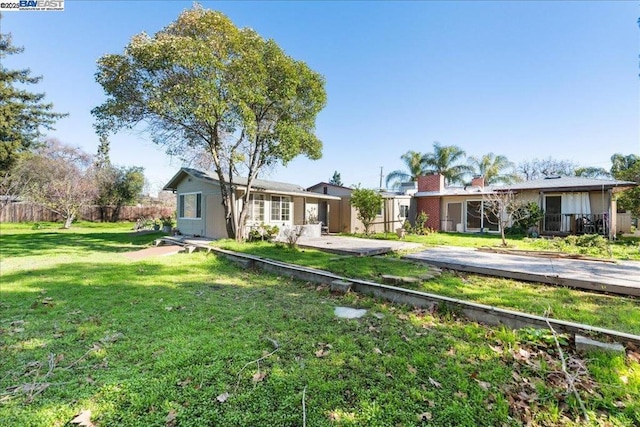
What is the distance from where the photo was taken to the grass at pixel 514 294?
4.13 metres

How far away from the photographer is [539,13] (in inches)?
382

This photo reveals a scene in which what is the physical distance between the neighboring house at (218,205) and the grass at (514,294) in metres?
6.36

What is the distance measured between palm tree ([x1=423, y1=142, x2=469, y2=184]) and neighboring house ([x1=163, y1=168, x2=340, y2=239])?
15.0 m

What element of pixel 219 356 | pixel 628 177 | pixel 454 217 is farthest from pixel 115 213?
pixel 628 177

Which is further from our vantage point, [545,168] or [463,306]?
[545,168]

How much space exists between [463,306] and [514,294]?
1.80m

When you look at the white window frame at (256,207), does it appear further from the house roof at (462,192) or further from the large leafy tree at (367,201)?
the house roof at (462,192)

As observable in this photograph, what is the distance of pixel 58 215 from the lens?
85.3 ft

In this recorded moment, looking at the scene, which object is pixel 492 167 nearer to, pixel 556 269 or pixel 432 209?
pixel 432 209

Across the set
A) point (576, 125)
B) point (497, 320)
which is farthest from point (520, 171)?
point (497, 320)

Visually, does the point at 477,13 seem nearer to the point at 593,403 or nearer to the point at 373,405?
the point at 593,403

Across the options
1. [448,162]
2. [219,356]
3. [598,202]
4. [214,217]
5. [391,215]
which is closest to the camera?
[219,356]

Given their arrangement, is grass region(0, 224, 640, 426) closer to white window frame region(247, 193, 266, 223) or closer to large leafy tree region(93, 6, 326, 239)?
large leafy tree region(93, 6, 326, 239)

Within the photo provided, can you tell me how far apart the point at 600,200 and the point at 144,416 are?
66.4ft
